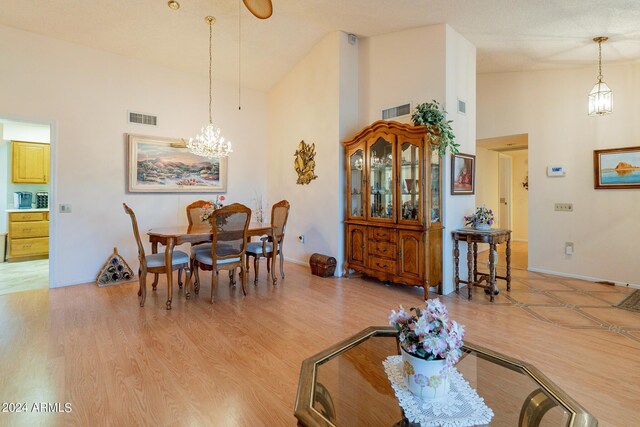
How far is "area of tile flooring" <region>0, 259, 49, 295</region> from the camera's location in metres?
4.13

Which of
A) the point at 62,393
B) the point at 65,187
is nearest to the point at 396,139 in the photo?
the point at 62,393

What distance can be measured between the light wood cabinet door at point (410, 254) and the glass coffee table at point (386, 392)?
2.11 meters

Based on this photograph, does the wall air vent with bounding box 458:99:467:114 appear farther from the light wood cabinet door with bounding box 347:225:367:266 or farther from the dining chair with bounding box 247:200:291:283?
the dining chair with bounding box 247:200:291:283

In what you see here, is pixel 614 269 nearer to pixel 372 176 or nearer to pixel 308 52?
pixel 372 176

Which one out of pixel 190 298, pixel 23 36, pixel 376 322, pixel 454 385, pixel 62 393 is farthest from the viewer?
pixel 23 36

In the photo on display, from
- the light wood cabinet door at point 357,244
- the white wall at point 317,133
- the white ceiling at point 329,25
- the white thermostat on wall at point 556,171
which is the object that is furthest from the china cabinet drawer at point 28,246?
the white thermostat on wall at point 556,171

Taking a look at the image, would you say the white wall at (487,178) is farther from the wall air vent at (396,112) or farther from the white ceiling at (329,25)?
the wall air vent at (396,112)

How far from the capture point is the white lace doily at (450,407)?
1.11 m

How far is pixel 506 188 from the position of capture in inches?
304

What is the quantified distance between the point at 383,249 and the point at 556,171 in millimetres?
2941

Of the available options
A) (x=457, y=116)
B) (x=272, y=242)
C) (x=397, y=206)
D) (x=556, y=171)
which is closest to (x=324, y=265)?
(x=272, y=242)

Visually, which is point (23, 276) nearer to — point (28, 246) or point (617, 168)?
point (28, 246)

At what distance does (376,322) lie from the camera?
299 cm

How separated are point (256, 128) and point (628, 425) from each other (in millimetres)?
5979
